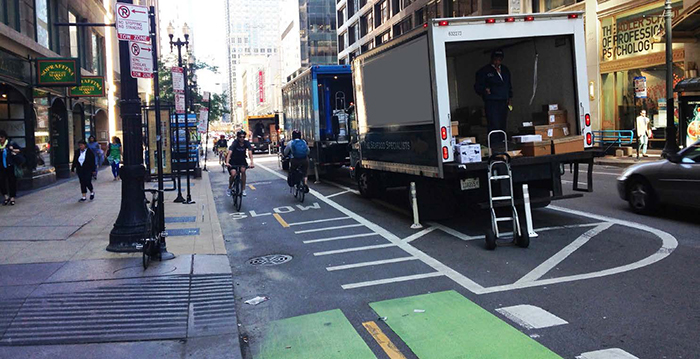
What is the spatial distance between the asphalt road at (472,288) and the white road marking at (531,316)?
0.01 metres

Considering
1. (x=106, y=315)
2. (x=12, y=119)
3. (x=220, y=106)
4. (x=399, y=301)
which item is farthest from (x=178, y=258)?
(x=220, y=106)

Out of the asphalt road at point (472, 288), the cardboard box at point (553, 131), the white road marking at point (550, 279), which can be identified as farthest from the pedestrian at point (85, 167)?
the cardboard box at point (553, 131)

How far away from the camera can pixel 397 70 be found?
10.8m

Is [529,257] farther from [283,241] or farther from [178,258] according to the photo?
[178,258]

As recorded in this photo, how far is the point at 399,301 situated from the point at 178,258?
3.59 metres

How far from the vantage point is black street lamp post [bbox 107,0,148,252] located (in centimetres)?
853

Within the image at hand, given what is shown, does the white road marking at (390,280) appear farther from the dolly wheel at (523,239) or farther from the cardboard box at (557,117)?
the cardboard box at (557,117)

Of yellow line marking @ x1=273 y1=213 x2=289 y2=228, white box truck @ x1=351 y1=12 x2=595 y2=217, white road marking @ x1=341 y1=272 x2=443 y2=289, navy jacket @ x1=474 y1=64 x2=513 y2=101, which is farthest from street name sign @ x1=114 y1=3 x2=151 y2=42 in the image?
navy jacket @ x1=474 y1=64 x2=513 y2=101

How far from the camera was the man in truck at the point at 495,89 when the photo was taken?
34.5ft

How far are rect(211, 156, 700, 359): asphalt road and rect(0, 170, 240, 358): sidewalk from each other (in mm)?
364

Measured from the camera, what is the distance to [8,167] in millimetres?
13531

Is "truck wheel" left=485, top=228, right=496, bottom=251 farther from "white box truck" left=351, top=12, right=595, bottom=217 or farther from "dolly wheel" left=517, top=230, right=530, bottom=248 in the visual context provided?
"white box truck" left=351, top=12, right=595, bottom=217

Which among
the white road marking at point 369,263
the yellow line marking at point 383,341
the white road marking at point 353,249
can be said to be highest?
the white road marking at point 353,249

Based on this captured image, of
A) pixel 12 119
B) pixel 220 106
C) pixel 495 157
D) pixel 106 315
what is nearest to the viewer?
pixel 106 315
